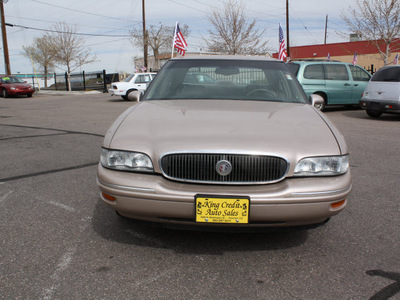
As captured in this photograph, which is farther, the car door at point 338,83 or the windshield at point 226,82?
the car door at point 338,83

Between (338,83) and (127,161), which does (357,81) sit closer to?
(338,83)

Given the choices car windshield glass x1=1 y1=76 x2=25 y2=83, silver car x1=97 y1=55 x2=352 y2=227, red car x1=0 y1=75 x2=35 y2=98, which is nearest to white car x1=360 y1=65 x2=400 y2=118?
silver car x1=97 y1=55 x2=352 y2=227

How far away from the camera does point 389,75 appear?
1047 centimetres

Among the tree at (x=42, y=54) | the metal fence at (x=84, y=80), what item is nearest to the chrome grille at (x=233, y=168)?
the metal fence at (x=84, y=80)

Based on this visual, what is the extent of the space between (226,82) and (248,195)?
1770 millimetres

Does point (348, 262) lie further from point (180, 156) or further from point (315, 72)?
point (315, 72)

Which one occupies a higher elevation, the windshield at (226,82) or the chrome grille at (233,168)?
the windshield at (226,82)

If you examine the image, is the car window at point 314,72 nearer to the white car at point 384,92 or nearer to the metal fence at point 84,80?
→ the white car at point 384,92

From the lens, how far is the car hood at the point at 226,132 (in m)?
2.54

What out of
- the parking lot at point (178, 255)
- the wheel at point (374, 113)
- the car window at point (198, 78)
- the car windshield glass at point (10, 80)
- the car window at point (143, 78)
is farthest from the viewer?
the car windshield glass at point (10, 80)

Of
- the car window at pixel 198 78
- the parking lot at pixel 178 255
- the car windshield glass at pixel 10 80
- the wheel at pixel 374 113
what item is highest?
the car window at pixel 198 78

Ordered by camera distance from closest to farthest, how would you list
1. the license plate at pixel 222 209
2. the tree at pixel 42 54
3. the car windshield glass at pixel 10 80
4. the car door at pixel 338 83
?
the license plate at pixel 222 209
the car door at pixel 338 83
the car windshield glass at pixel 10 80
the tree at pixel 42 54

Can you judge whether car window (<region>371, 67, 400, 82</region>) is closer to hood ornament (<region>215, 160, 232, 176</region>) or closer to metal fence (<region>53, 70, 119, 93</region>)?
hood ornament (<region>215, 160, 232, 176</region>)

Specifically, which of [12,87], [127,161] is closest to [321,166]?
[127,161]
